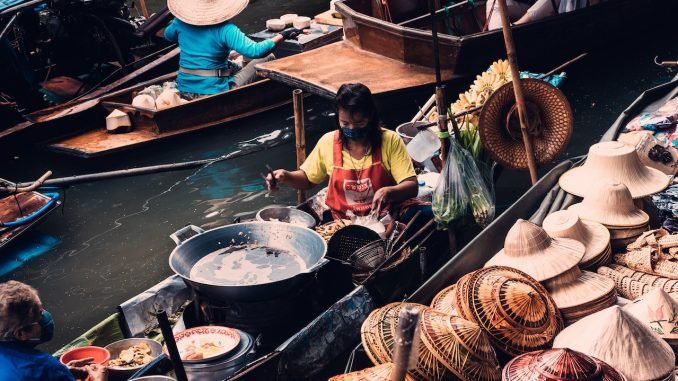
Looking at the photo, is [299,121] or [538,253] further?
[299,121]

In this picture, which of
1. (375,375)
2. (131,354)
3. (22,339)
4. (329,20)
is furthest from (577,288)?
(329,20)

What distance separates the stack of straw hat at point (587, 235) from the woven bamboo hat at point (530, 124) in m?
1.22

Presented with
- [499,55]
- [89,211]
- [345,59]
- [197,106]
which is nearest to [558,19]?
[499,55]

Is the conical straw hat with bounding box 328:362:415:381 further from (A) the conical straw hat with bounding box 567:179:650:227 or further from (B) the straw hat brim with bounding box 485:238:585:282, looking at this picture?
(A) the conical straw hat with bounding box 567:179:650:227

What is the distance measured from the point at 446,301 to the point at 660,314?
102 centimetres

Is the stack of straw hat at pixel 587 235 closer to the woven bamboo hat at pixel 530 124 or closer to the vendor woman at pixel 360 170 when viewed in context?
the vendor woman at pixel 360 170

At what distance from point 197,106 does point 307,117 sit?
165cm

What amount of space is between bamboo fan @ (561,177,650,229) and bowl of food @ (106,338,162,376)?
2.57m

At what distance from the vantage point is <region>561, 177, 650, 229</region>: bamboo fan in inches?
181

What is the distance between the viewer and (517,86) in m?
5.35

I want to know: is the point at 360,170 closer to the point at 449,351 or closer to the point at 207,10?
the point at 449,351

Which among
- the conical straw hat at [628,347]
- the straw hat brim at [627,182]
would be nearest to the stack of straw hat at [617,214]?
the straw hat brim at [627,182]

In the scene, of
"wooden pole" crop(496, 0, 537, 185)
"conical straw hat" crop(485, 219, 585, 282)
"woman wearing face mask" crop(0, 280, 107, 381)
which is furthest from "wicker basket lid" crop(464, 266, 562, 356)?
"woman wearing face mask" crop(0, 280, 107, 381)

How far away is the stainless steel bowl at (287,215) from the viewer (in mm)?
5207
